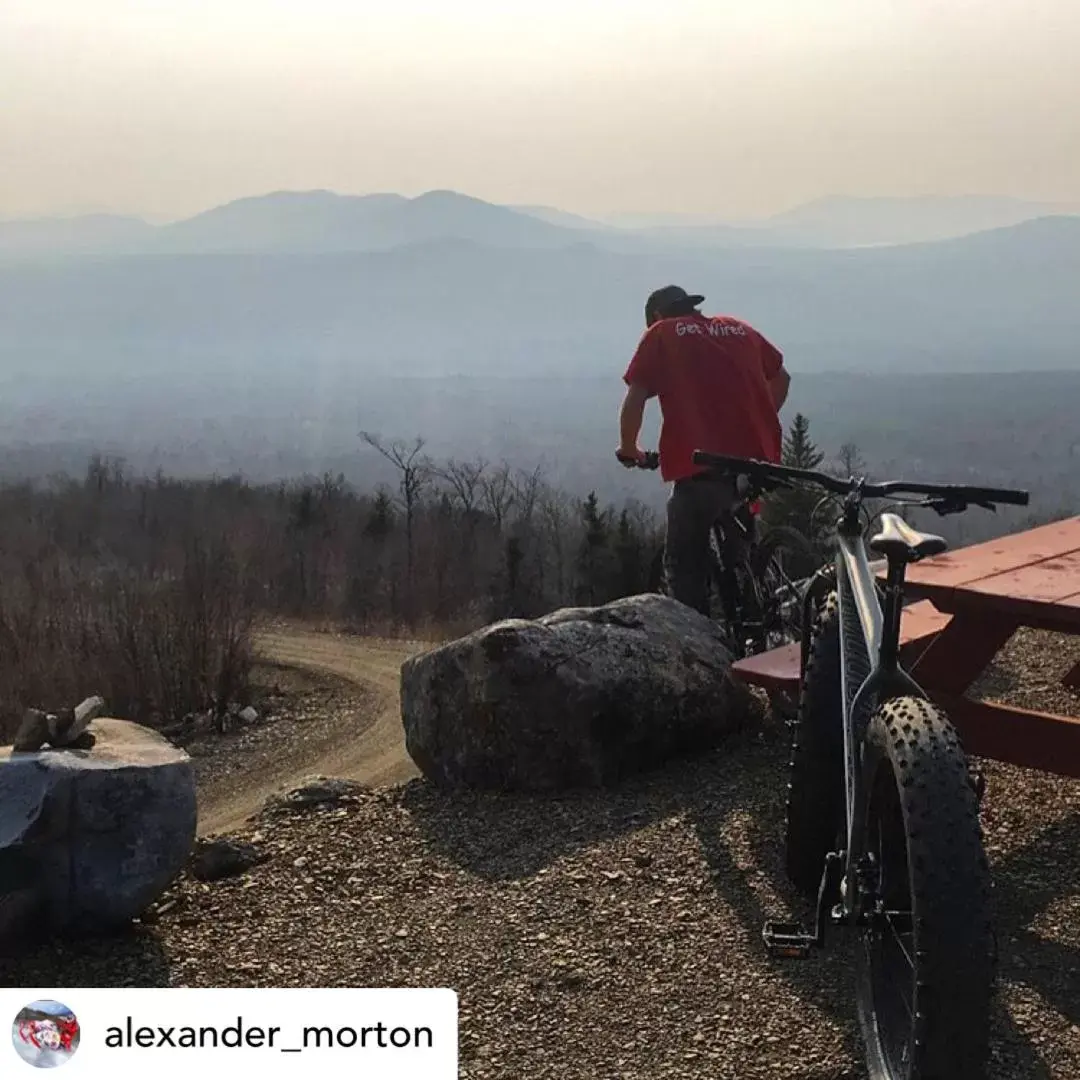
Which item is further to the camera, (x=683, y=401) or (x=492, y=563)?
(x=492, y=563)

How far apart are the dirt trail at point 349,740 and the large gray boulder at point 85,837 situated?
6.92ft

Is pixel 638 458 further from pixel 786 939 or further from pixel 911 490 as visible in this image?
pixel 786 939

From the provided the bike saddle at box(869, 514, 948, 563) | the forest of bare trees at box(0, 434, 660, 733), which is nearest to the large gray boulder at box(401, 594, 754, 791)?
the bike saddle at box(869, 514, 948, 563)

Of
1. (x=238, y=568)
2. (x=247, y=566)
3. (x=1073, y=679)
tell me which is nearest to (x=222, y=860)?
(x=1073, y=679)

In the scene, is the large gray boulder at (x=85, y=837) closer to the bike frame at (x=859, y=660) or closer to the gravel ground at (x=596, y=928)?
the gravel ground at (x=596, y=928)

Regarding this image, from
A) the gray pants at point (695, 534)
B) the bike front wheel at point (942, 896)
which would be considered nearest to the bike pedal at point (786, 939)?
the bike front wheel at point (942, 896)

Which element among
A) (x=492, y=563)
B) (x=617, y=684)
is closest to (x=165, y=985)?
(x=617, y=684)

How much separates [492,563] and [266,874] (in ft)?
92.9

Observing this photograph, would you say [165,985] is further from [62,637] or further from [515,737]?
[62,637]

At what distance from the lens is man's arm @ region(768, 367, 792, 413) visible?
553 centimetres

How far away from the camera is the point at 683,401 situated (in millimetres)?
5223

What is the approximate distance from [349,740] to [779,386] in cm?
406

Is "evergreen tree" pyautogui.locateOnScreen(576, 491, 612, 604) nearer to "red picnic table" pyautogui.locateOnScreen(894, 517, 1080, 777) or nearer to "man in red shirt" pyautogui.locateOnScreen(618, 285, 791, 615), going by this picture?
"man in red shirt" pyautogui.locateOnScreen(618, 285, 791, 615)

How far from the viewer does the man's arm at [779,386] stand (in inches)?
218
